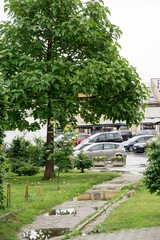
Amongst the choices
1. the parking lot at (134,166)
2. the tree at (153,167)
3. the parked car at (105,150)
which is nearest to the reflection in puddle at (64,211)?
the tree at (153,167)

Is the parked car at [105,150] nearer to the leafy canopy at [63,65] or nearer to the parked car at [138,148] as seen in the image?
the parked car at [138,148]

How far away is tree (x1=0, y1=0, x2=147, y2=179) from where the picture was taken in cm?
2056

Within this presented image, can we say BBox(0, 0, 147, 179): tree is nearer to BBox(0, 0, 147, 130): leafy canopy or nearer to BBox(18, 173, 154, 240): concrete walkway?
BBox(0, 0, 147, 130): leafy canopy

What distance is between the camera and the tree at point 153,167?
11.8 metres

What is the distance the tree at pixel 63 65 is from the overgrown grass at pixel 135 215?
6334mm

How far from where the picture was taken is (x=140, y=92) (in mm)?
23031

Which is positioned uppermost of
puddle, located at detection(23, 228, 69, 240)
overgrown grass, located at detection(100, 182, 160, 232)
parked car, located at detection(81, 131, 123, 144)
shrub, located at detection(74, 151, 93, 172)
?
parked car, located at detection(81, 131, 123, 144)

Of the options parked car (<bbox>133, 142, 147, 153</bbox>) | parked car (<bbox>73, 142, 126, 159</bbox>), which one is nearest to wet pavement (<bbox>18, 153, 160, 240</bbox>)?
parked car (<bbox>73, 142, 126, 159</bbox>)

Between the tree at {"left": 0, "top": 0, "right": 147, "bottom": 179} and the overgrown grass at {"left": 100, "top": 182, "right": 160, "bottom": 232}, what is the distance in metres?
6.33

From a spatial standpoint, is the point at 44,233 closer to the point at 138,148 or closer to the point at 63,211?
the point at 63,211

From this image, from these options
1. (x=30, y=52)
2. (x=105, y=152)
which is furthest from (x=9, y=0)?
(x=105, y=152)

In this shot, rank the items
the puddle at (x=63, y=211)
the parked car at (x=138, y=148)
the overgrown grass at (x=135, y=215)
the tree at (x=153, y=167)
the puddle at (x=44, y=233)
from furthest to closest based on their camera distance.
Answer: the parked car at (x=138, y=148)
the puddle at (x=63, y=211)
the tree at (x=153, y=167)
the overgrown grass at (x=135, y=215)
the puddle at (x=44, y=233)

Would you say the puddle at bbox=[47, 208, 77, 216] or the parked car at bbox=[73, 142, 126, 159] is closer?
the puddle at bbox=[47, 208, 77, 216]

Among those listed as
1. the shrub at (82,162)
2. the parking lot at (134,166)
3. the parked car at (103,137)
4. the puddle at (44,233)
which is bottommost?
the puddle at (44,233)
